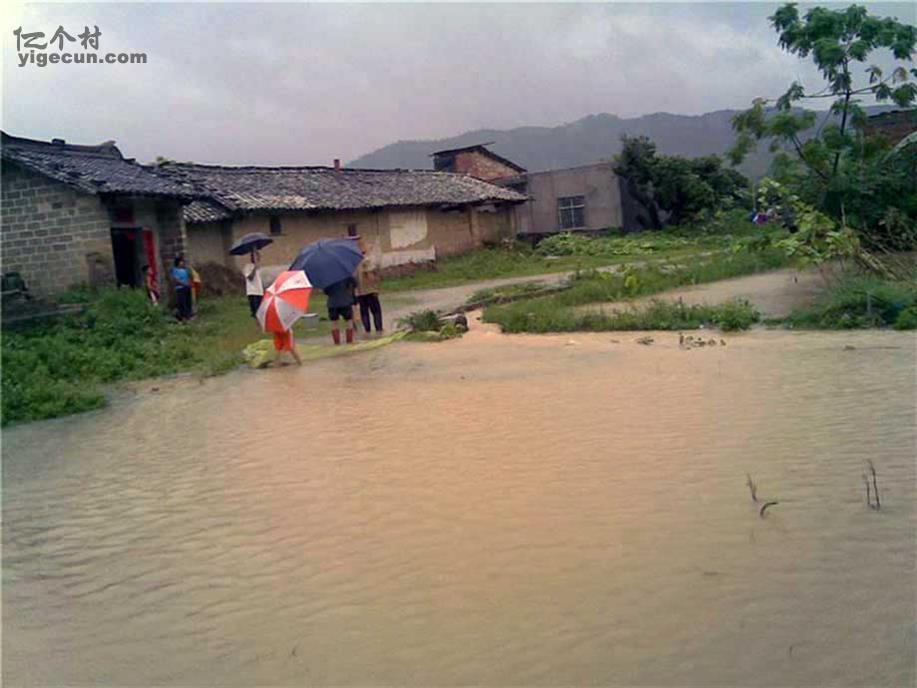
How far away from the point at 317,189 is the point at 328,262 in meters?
16.7

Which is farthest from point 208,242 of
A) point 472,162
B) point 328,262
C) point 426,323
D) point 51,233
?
point 472,162

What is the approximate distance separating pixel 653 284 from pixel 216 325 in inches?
340

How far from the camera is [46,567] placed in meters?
5.50

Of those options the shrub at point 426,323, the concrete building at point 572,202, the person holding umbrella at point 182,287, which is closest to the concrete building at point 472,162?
the concrete building at point 572,202

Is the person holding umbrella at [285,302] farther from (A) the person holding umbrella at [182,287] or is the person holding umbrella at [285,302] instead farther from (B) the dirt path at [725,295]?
(A) the person holding umbrella at [182,287]

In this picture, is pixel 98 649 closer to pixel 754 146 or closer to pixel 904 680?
pixel 904 680

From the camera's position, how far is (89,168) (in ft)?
61.2

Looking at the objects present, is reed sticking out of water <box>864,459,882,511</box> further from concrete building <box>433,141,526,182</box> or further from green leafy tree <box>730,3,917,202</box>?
concrete building <box>433,141,526,182</box>

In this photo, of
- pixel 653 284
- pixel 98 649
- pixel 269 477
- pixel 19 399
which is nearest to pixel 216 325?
pixel 19 399

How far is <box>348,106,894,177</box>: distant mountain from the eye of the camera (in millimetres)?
67500

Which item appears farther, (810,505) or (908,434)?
(908,434)

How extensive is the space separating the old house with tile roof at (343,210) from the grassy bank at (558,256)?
1.23 m

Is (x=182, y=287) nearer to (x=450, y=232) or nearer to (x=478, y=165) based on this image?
(x=450, y=232)

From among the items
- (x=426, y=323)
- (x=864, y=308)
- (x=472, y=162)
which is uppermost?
(x=472, y=162)
